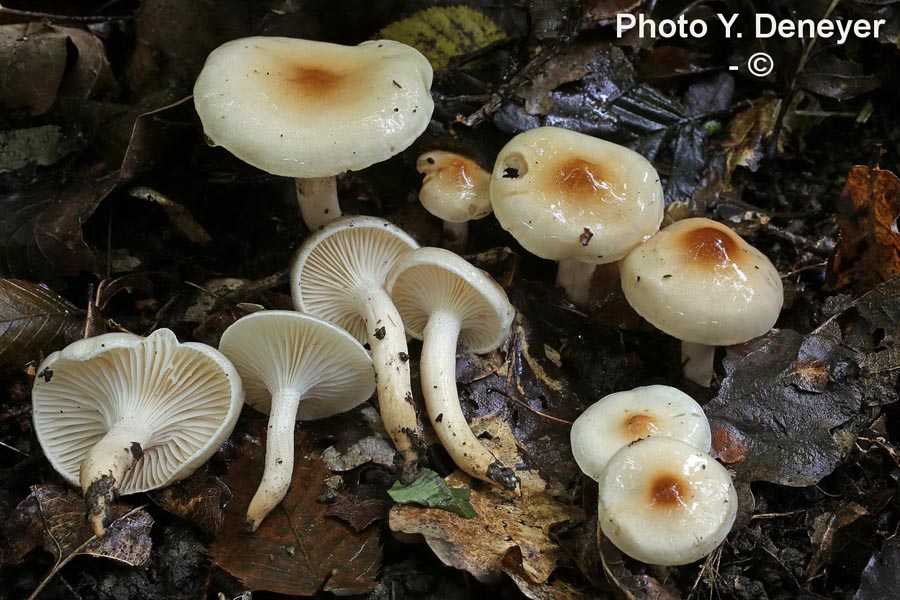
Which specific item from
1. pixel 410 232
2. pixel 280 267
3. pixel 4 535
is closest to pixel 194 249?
pixel 280 267

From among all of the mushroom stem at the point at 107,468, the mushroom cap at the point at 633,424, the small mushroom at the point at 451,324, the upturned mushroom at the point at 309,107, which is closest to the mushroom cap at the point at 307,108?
the upturned mushroom at the point at 309,107

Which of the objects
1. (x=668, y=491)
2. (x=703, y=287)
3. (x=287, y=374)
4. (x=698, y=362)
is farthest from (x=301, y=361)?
(x=698, y=362)

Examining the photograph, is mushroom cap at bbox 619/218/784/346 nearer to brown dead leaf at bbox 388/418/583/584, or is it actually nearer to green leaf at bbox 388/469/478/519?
brown dead leaf at bbox 388/418/583/584

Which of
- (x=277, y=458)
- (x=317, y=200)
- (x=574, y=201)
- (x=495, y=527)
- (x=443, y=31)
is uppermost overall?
(x=443, y=31)

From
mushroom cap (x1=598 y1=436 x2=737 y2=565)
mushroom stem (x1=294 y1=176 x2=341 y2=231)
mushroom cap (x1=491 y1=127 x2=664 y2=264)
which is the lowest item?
mushroom cap (x1=598 y1=436 x2=737 y2=565)

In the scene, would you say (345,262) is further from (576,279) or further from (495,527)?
(495,527)

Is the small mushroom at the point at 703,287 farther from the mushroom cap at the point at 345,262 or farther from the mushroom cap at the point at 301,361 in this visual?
the mushroom cap at the point at 301,361

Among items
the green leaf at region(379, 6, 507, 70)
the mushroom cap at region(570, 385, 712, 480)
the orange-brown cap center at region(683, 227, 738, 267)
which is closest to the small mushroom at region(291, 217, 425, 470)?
the mushroom cap at region(570, 385, 712, 480)
